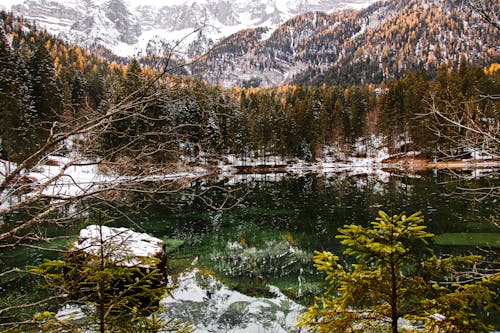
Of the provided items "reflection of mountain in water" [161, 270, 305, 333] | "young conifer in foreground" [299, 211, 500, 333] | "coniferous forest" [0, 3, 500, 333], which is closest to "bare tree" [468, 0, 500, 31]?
"coniferous forest" [0, 3, 500, 333]

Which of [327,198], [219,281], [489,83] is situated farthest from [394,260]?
[489,83]

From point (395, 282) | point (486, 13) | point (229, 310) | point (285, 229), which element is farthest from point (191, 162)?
point (285, 229)

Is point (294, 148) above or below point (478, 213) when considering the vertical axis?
above

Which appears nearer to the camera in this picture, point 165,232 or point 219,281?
point 219,281

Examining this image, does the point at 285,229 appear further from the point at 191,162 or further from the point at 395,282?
the point at 191,162

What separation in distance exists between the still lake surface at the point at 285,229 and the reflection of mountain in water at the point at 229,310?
0.24 metres

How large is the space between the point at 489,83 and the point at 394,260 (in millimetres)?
73124

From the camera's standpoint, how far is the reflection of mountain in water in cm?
819

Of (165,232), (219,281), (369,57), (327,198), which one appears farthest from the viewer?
(369,57)

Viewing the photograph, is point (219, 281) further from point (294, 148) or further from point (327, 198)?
point (294, 148)

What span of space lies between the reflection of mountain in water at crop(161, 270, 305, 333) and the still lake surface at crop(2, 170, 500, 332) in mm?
241

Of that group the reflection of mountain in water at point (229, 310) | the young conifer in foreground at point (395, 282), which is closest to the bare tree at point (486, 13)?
the young conifer in foreground at point (395, 282)

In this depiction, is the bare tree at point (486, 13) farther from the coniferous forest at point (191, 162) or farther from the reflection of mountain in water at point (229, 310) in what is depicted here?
the reflection of mountain in water at point (229, 310)

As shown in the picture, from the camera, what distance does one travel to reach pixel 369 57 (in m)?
155
